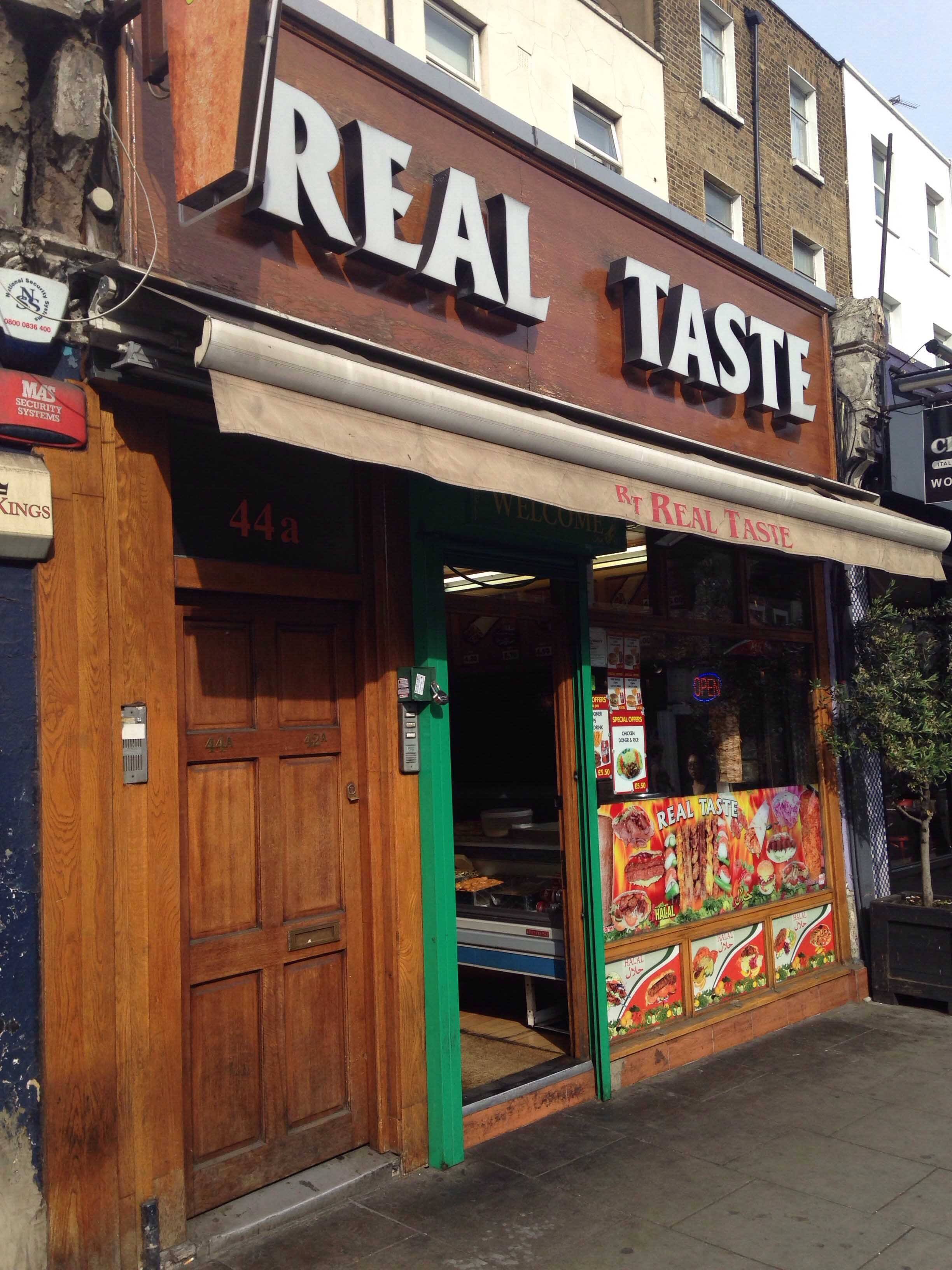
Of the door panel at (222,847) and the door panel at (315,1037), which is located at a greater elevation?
the door panel at (222,847)

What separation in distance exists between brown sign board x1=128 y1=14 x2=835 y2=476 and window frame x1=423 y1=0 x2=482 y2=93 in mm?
4823

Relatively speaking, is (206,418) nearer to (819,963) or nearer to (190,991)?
(190,991)

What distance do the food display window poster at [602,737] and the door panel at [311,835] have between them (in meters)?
1.96

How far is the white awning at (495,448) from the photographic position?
3.72m

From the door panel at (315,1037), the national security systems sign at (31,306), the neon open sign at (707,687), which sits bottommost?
the door panel at (315,1037)

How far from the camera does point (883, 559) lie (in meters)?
7.01

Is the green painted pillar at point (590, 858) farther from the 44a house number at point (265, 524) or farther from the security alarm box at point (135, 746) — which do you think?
the security alarm box at point (135, 746)

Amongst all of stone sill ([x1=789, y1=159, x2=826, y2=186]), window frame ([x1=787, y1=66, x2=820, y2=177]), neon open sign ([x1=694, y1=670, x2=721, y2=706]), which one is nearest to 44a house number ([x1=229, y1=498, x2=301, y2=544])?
neon open sign ([x1=694, y1=670, x2=721, y2=706])

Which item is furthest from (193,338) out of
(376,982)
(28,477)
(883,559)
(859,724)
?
(859,724)

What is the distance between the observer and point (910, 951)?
7.79 m

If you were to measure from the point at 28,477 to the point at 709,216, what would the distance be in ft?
42.1

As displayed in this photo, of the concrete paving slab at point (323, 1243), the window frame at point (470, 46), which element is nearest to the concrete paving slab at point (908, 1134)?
the concrete paving slab at point (323, 1243)

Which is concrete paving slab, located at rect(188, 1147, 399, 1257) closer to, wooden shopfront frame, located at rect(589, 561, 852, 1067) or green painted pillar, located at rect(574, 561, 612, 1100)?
green painted pillar, located at rect(574, 561, 612, 1100)

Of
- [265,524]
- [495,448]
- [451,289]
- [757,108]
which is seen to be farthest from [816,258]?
[265,524]
